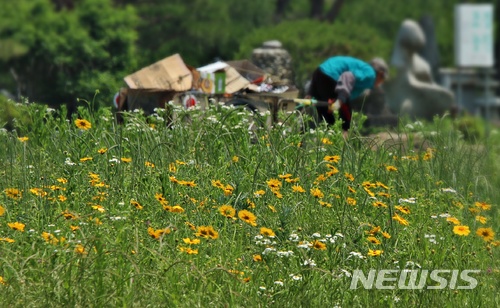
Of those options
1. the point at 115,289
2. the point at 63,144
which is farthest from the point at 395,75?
the point at 115,289

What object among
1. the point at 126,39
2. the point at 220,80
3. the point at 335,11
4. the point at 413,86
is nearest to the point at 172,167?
the point at 220,80

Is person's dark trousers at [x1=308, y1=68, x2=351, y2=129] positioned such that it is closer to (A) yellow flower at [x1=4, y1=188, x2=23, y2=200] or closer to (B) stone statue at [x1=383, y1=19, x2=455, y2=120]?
(A) yellow flower at [x1=4, y1=188, x2=23, y2=200]

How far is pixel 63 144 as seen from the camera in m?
7.25

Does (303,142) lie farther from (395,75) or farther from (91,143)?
(395,75)

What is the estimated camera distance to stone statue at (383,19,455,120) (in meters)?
22.2

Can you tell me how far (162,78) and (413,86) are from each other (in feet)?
41.1

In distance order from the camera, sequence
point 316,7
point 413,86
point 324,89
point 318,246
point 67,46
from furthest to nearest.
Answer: point 316,7, point 413,86, point 67,46, point 324,89, point 318,246

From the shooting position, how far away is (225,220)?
19.6 ft

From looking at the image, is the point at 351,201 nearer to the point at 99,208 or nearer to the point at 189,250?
the point at 189,250

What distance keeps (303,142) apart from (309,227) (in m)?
2.39

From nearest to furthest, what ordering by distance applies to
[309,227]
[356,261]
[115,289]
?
[115,289] < [356,261] < [309,227]

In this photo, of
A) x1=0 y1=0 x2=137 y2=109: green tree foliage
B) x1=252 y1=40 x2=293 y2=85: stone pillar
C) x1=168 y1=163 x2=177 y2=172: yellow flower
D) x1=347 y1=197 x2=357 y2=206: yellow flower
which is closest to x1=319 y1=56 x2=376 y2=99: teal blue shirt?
x1=252 y1=40 x2=293 y2=85: stone pillar

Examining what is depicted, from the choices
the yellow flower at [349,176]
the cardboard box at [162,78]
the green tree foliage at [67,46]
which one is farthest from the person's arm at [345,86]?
the green tree foliage at [67,46]

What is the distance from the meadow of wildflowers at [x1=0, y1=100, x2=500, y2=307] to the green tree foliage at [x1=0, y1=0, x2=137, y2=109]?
31.8ft
